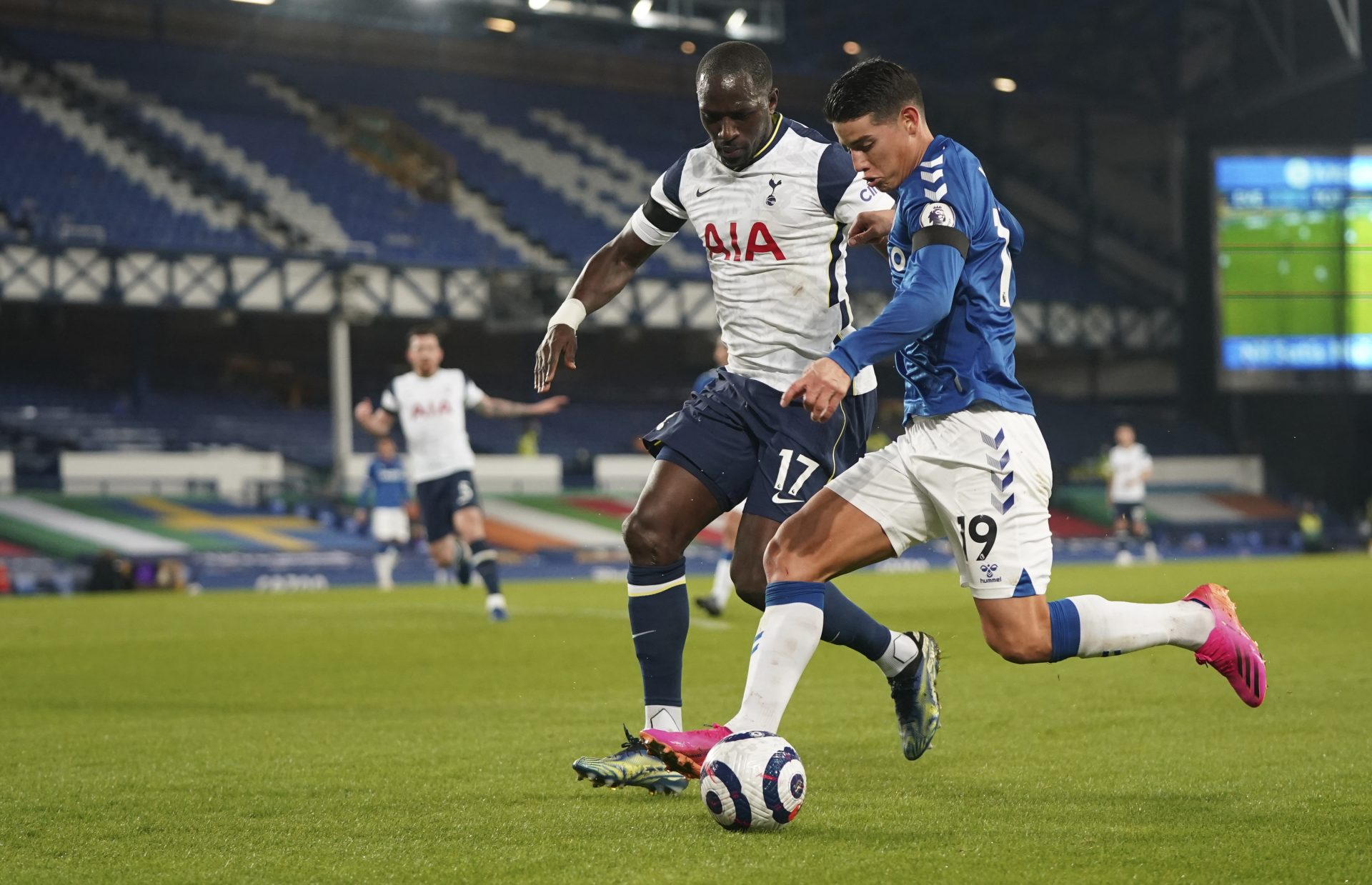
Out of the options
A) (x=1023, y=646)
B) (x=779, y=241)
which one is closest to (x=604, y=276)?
(x=779, y=241)

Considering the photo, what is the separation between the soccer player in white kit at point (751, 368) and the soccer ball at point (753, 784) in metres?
0.85

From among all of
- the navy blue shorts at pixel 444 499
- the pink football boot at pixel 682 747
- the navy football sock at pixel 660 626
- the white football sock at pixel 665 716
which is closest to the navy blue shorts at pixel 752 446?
the navy football sock at pixel 660 626

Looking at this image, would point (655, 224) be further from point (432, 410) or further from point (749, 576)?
point (432, 410)

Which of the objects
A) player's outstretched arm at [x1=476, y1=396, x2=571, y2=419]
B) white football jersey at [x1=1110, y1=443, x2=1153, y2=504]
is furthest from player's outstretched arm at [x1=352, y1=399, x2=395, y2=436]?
white football jersey at [x1=1110, y1=443, x2=1153, y2=504]

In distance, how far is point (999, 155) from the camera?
3769 centimetres

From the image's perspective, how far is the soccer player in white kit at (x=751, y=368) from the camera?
194 inches

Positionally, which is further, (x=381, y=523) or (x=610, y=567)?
(x=610, y=567)

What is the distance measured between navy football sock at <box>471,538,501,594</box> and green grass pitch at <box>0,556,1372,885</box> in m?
1.86

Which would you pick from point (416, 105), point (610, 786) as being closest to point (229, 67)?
point (416, 105)

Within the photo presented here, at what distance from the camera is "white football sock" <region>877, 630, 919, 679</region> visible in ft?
16.6

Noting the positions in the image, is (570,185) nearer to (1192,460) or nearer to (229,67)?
(229,67)

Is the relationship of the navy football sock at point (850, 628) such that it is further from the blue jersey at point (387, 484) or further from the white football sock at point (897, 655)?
the blue jersey at point (387, 484)

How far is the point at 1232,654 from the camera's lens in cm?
443

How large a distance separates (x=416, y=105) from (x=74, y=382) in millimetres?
9929
